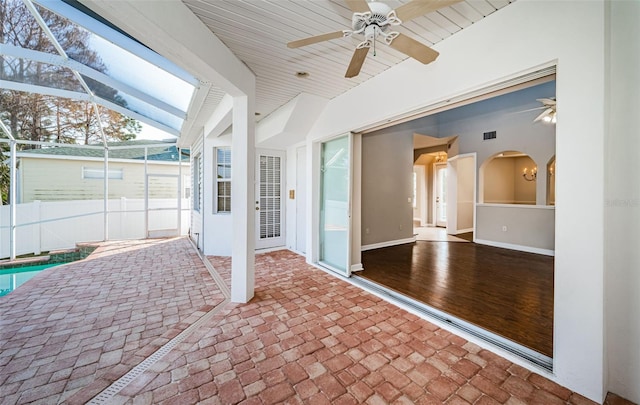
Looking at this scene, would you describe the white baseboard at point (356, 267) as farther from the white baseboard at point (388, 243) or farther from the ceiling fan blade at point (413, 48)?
the ceiling fan blade at point (413, 48)

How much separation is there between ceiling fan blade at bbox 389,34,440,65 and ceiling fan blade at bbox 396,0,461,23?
136mm

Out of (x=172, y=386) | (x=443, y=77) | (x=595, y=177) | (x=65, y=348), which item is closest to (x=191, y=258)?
(x=65, y=348)

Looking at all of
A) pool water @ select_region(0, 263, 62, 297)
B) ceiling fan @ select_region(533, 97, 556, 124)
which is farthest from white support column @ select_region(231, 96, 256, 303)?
ceiling fan @ select_region(533, 97, 556, 124)

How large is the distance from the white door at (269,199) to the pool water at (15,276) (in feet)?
12.6

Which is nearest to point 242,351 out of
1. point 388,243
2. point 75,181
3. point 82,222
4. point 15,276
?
point 388,243

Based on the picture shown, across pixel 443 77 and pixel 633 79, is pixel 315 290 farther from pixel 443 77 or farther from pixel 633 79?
pixel 633 79

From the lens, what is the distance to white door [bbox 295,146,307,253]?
548 cm

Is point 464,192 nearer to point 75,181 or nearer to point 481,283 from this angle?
point 481,283

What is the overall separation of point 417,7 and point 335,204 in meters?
2.98

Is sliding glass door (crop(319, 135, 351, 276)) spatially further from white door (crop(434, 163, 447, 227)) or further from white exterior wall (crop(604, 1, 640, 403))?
white door (crop(434, 163, 447, 227))

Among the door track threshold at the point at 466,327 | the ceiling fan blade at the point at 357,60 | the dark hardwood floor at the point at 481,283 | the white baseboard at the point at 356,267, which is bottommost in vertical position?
the door track threshold at the point at 466,327

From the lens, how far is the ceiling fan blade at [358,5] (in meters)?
1.61

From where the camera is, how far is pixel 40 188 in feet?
22.1

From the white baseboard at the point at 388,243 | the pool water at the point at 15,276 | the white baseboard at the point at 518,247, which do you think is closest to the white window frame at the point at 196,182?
the pool water at the point at 15,276
